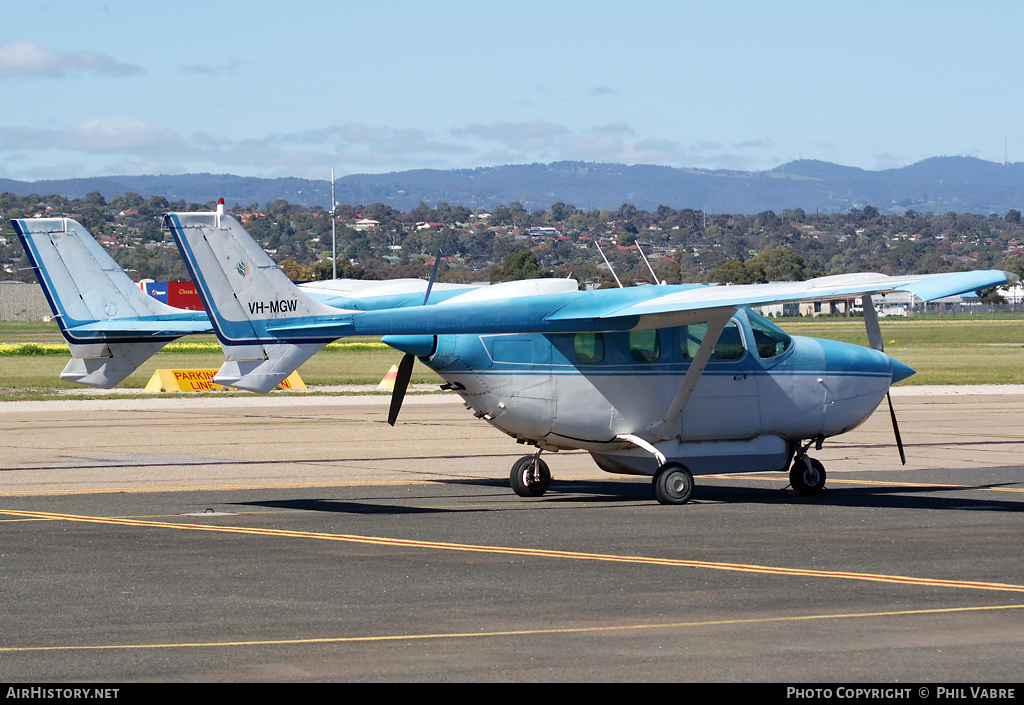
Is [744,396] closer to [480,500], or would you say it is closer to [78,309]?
[480,500]

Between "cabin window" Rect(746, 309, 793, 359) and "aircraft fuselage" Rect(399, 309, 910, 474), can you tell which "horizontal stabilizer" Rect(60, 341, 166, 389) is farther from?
"cabin window" Rect(746, 309, 793, 359)

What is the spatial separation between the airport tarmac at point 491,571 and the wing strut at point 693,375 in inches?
40.6

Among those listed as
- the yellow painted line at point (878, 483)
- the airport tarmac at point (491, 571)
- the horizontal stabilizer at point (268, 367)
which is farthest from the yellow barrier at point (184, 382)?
the horizontal stabilizer at point (268, 367)

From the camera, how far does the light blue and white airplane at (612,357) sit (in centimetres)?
1495

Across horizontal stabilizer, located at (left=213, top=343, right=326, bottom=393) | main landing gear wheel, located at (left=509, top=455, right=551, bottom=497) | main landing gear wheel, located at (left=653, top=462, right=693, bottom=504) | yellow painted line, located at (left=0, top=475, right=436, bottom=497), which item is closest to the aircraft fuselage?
main landing gear wheel, located at (left=653, top=462, right=693, bottom=504)

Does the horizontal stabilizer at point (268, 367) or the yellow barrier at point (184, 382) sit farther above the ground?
the horizontal stabilizer at point (268, 367)

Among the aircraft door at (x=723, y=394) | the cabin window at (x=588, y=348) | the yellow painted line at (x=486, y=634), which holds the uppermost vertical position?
the cabin window at (x=588, y=348)

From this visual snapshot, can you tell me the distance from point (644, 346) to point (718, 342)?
1.11 m

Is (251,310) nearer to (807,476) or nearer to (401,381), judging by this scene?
(401,381)

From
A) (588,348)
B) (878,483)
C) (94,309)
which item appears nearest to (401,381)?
(588,348)

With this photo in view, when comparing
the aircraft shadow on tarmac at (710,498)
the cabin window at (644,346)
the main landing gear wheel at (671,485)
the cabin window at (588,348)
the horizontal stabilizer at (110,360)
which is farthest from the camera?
the horizontal stabilizer at (110,360)

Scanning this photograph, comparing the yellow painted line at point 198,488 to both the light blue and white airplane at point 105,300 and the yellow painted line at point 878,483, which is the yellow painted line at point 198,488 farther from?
the yellow painted line at point 878,483

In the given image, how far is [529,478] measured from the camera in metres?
17.5
